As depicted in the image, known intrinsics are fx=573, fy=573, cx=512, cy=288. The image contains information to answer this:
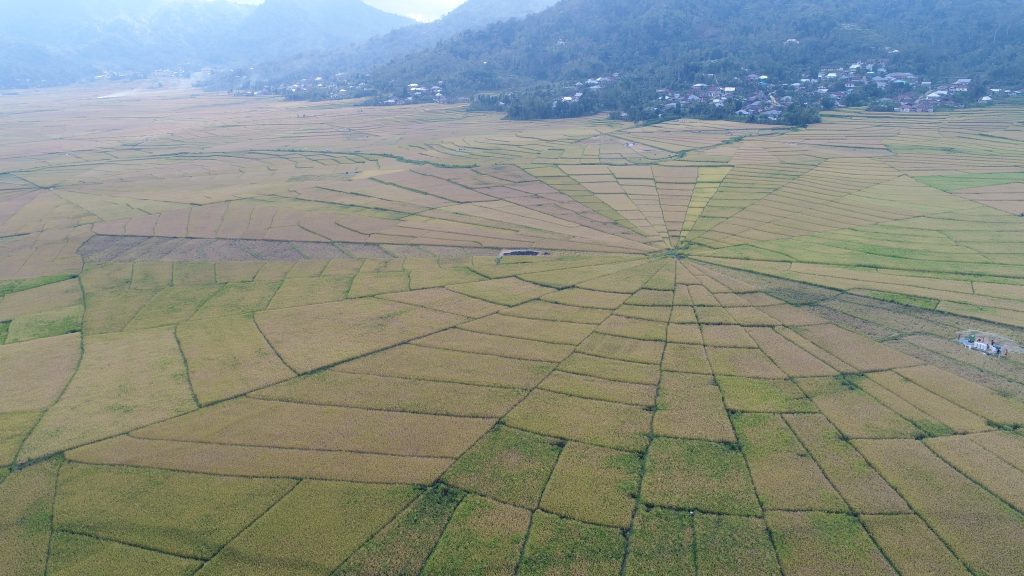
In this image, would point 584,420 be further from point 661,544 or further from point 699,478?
point 661,544

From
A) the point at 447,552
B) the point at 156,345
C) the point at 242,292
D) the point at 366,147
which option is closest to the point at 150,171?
the point at 366,147

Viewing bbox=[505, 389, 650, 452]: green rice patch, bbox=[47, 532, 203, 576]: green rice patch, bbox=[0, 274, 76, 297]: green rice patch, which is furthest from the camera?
bbox=[0, 274, 76, 297]: green rice patch

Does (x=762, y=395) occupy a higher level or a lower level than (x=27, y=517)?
higher

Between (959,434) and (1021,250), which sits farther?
(1021,250)

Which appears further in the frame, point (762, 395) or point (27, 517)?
point (762, 395)

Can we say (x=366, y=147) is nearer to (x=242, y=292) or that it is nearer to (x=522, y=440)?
(x=242, y=292)

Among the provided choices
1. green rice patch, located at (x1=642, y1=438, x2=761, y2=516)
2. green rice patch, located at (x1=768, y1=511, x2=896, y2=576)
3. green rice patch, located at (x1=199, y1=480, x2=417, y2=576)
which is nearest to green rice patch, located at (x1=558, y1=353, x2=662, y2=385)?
green rice patch, located at (x1=642, y1=438, x2=761, y2=516)

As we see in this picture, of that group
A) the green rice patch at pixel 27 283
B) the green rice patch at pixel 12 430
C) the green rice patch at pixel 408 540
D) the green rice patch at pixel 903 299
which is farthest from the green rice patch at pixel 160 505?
the green rice patch at pixel 903 299

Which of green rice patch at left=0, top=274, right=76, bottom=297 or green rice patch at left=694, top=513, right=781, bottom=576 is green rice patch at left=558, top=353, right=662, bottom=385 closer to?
green rice patch at left=694, top=513, right=781, bottom=576

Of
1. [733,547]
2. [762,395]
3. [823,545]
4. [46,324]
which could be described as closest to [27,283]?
[46,324]
